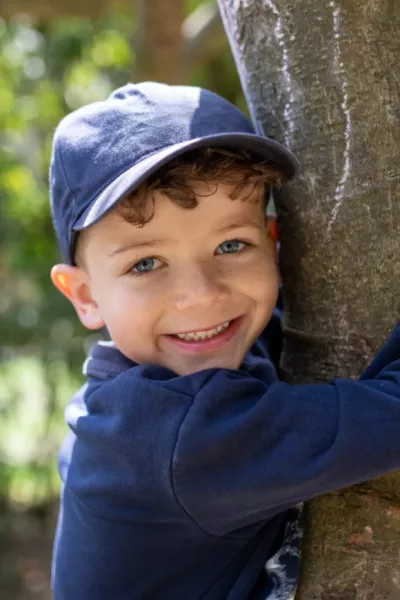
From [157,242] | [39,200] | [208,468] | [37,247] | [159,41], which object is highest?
[157,242]

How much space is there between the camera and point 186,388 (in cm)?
138

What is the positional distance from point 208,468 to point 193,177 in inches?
19.1

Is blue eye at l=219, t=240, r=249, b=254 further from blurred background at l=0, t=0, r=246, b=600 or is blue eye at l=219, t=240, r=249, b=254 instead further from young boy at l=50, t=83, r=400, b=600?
blurred background at l=0, t=0, r=246, b=600

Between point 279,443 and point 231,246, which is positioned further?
point 231,246

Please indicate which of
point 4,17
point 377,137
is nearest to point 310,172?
point 377,137

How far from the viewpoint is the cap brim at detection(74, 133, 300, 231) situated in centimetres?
144

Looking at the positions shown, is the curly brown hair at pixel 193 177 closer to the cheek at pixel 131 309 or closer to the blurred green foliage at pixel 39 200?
the cheek at pixel 131 309

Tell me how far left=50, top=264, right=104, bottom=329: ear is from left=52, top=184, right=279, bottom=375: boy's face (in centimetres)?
10

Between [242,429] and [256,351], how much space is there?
390mm

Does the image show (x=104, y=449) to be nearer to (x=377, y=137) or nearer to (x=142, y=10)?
(x=377, y=137)

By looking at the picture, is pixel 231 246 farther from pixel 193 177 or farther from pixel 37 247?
pixel 37 247

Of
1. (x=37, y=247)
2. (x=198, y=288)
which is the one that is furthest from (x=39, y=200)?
(x=198, y=288)

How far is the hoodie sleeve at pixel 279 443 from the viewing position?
50.7 inches

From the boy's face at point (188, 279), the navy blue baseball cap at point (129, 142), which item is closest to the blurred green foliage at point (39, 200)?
the navy blue baseball cap at point (129, 142)
